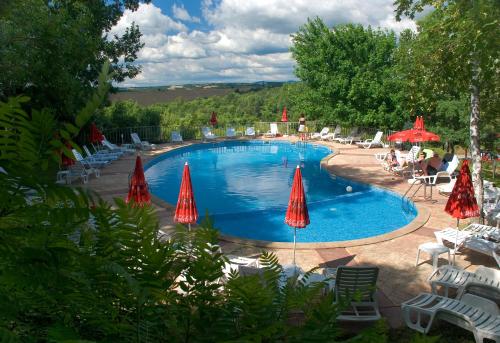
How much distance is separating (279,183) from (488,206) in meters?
8.52

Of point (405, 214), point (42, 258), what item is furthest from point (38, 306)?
point (405, 214)

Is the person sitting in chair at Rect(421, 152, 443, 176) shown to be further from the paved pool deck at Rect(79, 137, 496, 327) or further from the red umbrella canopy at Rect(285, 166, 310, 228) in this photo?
the red umbrella canopy at Rect(285, 166, 310, 228)

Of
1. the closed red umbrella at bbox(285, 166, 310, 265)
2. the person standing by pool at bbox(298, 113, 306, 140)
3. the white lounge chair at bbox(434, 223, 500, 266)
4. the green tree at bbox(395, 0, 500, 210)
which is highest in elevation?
the green tree at bbox(395, 0, 500, 210)

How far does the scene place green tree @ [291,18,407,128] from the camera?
81.8 feet

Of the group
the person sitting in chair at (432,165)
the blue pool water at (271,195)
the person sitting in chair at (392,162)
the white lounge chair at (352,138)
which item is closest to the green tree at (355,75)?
the white lounge chair at (352,138)

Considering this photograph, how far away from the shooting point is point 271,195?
15.4 metres

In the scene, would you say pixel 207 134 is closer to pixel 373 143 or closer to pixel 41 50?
pixel 373 143

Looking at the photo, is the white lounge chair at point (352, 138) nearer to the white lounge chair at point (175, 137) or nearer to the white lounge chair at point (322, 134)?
the white lounge chair at point (322, 134)

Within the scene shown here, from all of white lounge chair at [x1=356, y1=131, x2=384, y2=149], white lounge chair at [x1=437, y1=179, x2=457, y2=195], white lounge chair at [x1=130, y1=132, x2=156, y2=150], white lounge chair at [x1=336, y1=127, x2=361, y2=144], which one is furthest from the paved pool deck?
white lounge chair at [x1=336, y1=127, x2=361, y2=144]

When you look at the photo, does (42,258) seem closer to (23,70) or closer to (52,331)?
(52,331)

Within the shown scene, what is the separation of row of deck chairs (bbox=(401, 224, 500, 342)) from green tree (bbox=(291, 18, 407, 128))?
739 inches

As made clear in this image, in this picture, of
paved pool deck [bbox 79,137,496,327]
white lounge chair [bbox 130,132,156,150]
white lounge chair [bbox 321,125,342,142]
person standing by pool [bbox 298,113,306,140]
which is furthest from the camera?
person standing by pool [bbox 298,113,306,140]

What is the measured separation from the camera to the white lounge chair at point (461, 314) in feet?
16.4

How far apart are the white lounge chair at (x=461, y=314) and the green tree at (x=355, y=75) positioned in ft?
67.1
